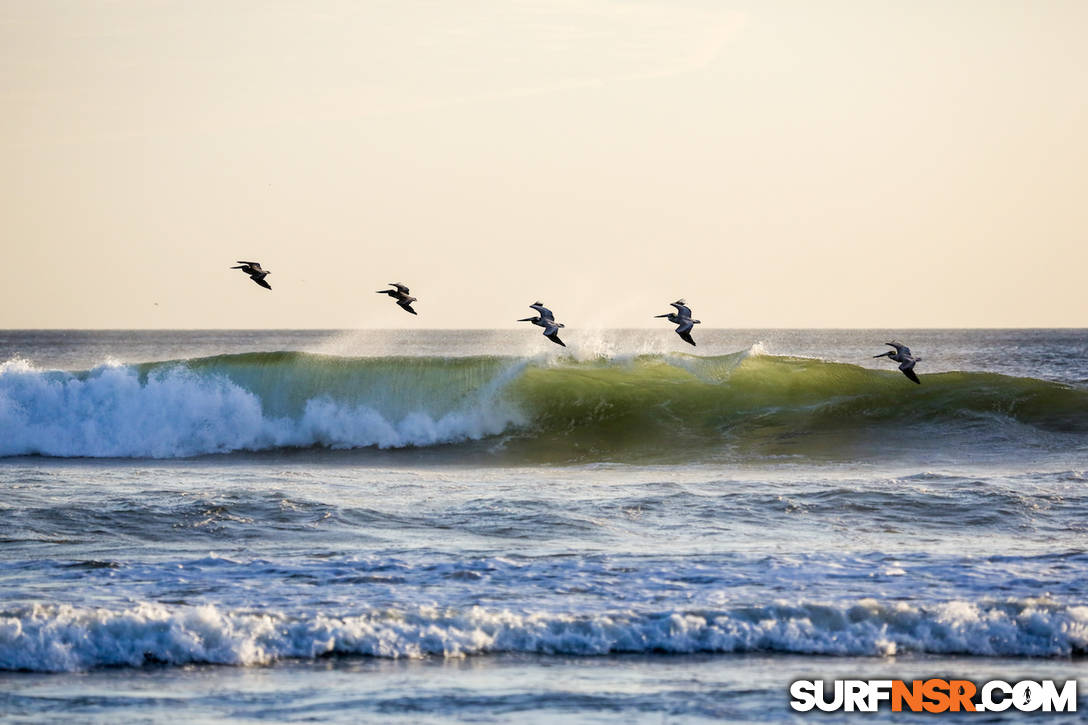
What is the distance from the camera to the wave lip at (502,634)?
1337 cm

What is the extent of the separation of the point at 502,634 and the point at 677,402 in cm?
2125

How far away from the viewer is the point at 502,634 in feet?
45.0

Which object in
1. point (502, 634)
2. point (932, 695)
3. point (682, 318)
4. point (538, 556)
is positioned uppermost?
point (682, 318)

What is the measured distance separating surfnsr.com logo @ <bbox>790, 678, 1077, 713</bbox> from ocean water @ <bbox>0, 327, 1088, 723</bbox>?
0.90ft

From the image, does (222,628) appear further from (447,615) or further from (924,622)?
(924,622)

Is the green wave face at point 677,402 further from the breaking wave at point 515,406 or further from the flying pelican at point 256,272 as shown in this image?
the flying pelican at point 256,272

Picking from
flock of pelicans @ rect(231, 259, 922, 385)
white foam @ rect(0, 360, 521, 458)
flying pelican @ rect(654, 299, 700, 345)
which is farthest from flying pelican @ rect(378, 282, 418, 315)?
white foam @ rect(0, 360, 521, 458)

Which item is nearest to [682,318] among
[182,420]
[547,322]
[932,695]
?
[547,322]

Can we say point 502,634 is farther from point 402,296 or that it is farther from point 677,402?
point 677,402

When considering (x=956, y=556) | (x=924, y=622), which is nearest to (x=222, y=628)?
(x=924, y=622)

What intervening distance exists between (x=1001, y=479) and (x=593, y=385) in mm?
14157

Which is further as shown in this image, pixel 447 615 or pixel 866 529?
pixel 866 529

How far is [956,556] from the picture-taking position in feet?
55.2

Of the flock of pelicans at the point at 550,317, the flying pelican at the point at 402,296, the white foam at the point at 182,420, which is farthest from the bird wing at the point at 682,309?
the white foam at the point at 182,420
